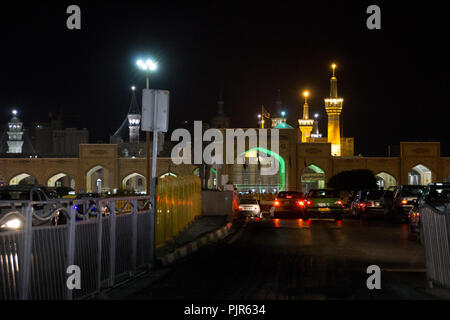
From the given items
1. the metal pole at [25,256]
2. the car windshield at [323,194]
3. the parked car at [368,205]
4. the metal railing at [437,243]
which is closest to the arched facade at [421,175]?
the parked car at [368,205]

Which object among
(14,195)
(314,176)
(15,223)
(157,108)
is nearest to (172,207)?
(157,108)

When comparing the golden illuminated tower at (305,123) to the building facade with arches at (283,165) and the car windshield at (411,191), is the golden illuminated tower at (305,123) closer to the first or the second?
the building facade with arches at (283,165)

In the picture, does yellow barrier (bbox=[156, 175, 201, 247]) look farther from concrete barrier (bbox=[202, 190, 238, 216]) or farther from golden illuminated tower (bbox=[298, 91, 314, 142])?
golden illuminated tower (bbox=[298, 91, 314, 142])

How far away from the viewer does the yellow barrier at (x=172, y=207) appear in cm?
1275

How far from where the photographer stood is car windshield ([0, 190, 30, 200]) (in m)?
15.8

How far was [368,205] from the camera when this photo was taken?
1101 inches

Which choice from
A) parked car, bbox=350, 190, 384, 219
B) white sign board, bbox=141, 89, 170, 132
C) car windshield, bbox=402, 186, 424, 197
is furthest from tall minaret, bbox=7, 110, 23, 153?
white sign board, bbox=141, 89, 170, 132

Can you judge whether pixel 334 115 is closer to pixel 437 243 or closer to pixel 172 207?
pixel 172 207

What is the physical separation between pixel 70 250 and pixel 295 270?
14.7ft

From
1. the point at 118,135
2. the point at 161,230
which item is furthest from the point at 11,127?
the point at 161,230

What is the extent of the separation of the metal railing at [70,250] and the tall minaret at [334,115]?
7416 cm

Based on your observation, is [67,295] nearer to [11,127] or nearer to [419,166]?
[419,166]
